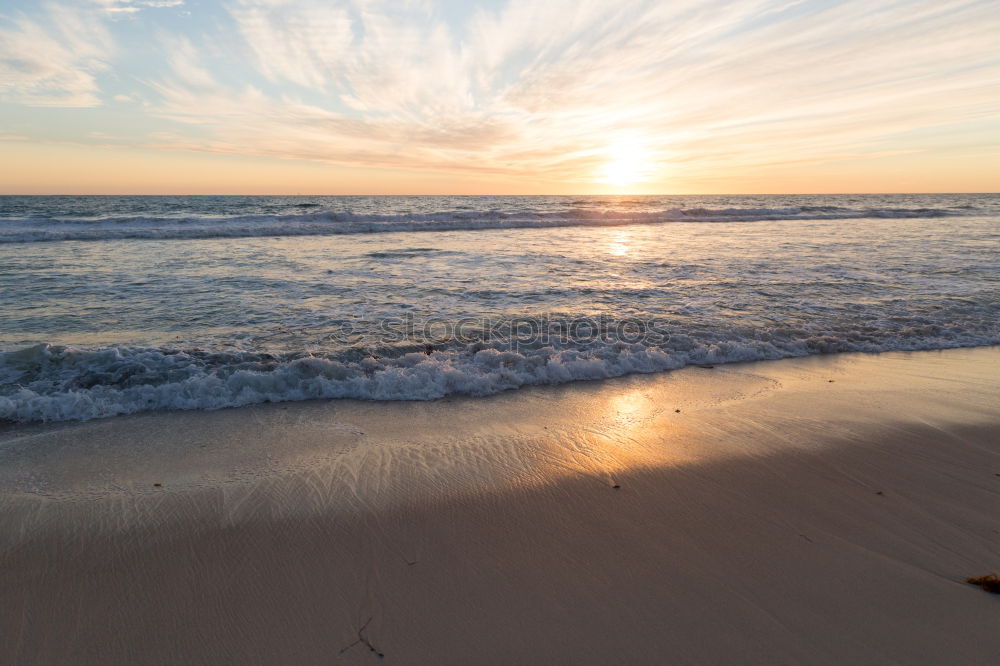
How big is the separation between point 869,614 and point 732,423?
2166mm

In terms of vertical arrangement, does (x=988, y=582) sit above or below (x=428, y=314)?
below

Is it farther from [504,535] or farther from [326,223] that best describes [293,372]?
[326,223]

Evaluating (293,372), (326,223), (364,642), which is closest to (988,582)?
(364,642)

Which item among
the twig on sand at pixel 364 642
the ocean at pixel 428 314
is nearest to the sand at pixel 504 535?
the twig on sand at pixel 364 642

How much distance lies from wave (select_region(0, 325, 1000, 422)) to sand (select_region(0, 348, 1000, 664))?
0.30 m

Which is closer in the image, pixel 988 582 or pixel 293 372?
pixel 988 582

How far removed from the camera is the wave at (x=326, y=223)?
20.5 meters

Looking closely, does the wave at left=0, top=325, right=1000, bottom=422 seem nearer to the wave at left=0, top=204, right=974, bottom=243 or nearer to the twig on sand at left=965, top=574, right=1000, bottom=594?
the twig on sand at left=965, top=574, right=1000, bottom=594

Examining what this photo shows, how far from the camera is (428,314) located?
771 cm

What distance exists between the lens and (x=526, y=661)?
2.04 metres

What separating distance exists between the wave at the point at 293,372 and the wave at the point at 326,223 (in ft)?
57.0

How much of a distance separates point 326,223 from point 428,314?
20.7 meters

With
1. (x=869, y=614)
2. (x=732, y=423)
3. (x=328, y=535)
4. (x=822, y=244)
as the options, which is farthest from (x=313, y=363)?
(x=822, y=244)

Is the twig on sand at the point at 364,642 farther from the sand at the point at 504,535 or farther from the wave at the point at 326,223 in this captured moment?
the wave at the point at 326,223
